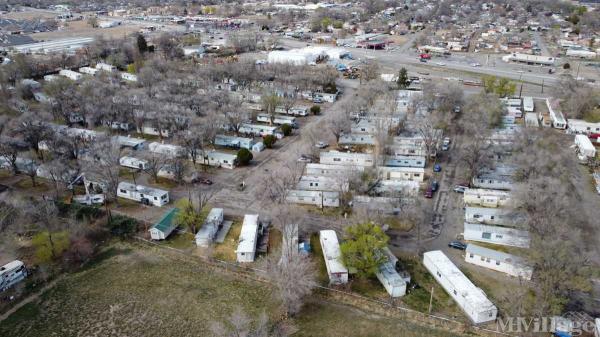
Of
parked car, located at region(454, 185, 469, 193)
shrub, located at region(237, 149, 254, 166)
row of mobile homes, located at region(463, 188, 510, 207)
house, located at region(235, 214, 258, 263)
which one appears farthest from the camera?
shrub, located at region(237, 149, 254, 166)

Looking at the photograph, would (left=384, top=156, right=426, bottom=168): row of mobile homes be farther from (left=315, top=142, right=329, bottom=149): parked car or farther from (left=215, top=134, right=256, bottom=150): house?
(left=215, top=134, right=256, bottom=150): house

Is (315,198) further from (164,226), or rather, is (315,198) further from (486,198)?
(486,198)

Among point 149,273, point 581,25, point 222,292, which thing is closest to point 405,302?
point 222,292

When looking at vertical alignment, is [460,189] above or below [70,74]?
below

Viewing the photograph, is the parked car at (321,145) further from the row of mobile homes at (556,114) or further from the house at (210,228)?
the row of mobile homes at (556,114)

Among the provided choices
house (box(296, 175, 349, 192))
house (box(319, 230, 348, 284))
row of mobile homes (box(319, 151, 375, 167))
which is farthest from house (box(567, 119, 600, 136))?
house (box(319, 230, 348, 284))

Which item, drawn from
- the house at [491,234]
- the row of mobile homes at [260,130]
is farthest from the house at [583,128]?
the row of mobile homes at [260,130]

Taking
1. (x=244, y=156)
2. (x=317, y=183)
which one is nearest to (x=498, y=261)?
(x=317, y=183)
